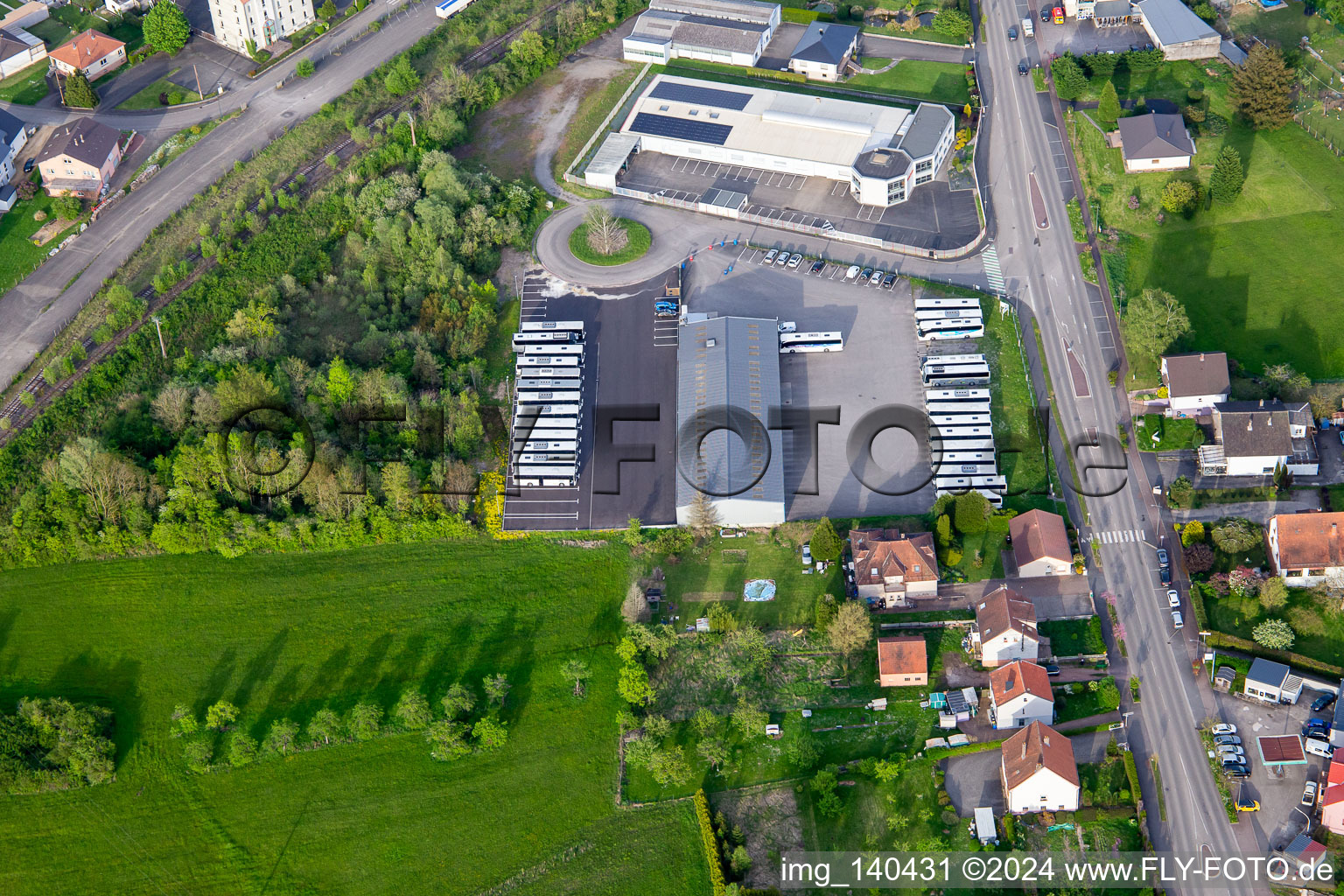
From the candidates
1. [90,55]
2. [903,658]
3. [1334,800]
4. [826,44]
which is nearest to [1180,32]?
[826,44]

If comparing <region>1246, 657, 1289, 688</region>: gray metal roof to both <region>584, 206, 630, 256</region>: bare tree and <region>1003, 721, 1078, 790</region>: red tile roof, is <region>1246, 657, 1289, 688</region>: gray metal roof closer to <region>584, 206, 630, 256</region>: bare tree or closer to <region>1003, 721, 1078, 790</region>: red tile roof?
<region>1003, 721, 1078, 790</region>: red tile roof

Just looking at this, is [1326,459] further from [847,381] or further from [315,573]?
[315,573]

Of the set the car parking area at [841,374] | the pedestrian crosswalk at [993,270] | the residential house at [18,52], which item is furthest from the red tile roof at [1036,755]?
the residential house at [18,52]

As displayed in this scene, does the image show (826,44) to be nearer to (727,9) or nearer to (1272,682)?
(727,9)

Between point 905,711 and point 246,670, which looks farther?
point 246,670

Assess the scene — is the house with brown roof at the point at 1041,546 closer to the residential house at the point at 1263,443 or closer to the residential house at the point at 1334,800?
the residential house at the point at 1263,443

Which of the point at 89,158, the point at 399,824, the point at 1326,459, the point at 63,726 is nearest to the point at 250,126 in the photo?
the point at 89,158

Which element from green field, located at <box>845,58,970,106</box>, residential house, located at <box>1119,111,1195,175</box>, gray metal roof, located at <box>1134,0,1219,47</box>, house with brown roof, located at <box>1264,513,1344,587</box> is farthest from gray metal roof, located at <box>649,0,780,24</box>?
house with brown roof, located at <box>1264,513,1344,587</box>
